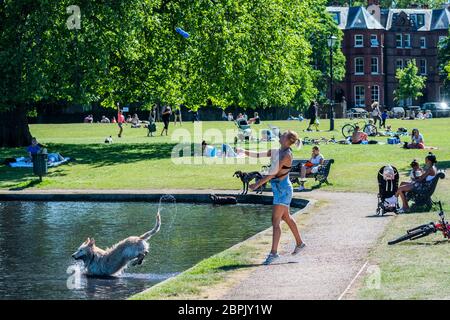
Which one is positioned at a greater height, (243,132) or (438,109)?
(243,132)

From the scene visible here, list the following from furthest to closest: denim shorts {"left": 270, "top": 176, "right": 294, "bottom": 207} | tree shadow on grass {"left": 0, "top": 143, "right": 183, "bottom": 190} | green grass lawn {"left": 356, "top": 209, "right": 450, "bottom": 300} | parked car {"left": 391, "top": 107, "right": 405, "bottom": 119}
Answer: parked car {"left": 391, "top": 107, "right": 405, "bottom": 119} < tree shadow on grass {"left": 0, "top": 143, "right": 183, "bottom": 190} < denim shorts {"left": 270, "top": 176, "right": 294, "bottom": 207} < green grass lawn {"left": 356, "top": 209, "right": 450, "bottom": 300}

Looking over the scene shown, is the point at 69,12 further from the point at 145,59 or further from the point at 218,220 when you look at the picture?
the point at 218,220

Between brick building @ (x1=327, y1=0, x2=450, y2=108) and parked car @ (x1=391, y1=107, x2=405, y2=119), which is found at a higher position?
brick building @ (x1=327, y1=0, x2=450, y2=108)

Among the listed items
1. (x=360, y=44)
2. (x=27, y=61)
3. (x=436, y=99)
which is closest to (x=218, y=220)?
(x=27, y=61)

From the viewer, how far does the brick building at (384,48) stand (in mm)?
111875

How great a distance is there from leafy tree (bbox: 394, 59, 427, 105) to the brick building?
2763 mm

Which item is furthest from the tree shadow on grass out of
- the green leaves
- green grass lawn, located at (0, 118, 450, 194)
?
the green leaves

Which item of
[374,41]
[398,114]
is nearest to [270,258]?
[398,114]

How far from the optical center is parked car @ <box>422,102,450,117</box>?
102 meters

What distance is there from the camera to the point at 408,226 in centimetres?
1844

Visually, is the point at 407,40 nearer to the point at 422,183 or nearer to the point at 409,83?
the point at 409,83

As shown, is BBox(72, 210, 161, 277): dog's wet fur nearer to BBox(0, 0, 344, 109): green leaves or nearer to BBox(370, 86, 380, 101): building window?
BBox(0, 0, 344, 109): green leaves

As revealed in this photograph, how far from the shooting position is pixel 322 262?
14.9m

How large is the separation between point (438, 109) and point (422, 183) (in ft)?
285
